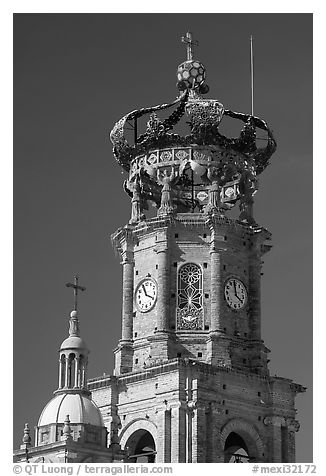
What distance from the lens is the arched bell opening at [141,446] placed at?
107m

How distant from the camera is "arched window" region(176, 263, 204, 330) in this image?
109m

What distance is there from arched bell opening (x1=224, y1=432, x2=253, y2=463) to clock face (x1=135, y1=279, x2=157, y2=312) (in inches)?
423

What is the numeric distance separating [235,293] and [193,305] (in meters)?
3.39

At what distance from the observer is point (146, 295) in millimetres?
111250

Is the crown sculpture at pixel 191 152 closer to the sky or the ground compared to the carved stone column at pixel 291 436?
closer to the sky

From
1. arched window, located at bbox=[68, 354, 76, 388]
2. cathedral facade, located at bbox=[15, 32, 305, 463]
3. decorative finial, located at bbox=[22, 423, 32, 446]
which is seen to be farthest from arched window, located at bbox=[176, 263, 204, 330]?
decorative finial, located at bbox=[22, 423, 32, 446]

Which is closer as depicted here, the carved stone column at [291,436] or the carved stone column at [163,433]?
the carved stone column at [163,433]

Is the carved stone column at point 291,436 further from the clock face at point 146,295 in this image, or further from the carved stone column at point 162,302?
the clock face at point 146,295

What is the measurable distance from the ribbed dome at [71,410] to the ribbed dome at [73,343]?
354 centimetres

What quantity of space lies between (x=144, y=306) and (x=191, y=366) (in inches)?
299

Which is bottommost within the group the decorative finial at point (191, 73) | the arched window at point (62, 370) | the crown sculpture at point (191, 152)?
the arched window at point (62, 370)

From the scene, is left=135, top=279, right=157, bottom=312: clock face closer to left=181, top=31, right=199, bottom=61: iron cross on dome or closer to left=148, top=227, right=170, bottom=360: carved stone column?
left=148, top=227, right=170, bottom=360: carved stone column

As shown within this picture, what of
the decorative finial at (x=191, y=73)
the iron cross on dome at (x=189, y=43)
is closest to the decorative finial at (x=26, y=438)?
the decorative finial at (x=191, y=73)
